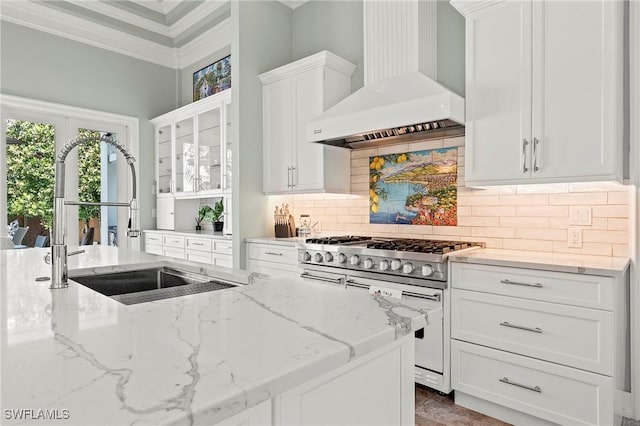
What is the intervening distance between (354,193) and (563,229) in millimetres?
1707

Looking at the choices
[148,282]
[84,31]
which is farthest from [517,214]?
[84,31]

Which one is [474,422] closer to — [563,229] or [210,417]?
[563,229]

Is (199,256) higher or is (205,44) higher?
(205,44)

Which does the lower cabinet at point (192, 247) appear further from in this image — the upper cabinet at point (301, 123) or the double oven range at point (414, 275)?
the double oven range at point (414, 275)

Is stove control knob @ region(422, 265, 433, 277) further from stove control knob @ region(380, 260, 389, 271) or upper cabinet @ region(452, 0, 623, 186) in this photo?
upper cabinet @ region(452, 0, 623, 186)

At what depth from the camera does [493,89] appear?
2420mm

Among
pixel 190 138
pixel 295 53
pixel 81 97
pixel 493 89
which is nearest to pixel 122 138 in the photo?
pixel 81 97

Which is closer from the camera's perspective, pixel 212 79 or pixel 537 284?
pixel 537 284

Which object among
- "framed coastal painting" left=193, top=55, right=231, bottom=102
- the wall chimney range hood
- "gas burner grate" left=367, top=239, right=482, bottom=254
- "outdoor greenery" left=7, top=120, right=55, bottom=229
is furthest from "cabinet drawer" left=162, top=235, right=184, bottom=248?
"gas burner grate" left=367, top=239, right=482, bottom=254

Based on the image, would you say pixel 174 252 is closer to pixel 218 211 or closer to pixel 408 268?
pixel 218 211

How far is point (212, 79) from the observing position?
494cm

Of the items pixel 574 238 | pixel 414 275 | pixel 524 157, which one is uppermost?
pixel 524 157

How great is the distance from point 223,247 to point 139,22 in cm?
300

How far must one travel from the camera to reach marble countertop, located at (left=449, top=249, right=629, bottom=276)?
190 cm
